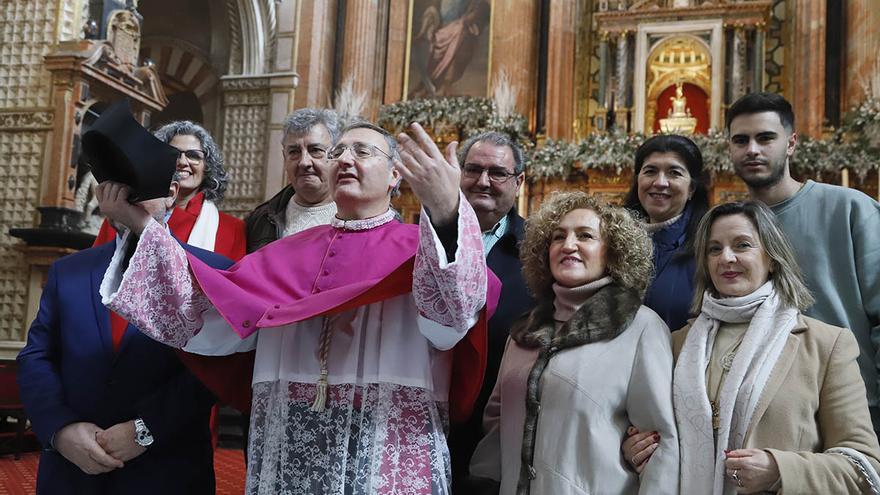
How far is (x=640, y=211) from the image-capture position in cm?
317

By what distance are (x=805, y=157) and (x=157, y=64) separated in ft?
30.3

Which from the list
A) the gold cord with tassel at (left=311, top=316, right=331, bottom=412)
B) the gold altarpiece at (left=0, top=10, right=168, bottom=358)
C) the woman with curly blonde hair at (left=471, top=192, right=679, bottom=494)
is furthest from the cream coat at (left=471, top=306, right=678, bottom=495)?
the gold altarpiece at (left=0, top=10, right=168, bottom=358)

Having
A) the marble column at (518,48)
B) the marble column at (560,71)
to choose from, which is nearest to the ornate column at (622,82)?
the marble column at (560,71)

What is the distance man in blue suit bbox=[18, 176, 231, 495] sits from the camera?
2.27m

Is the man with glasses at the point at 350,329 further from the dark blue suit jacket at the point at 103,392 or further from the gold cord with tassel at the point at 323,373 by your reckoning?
the dark blue suit jacket at the point at 103,392

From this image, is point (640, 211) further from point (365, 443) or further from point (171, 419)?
point (171, 419)

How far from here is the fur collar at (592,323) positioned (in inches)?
88.3

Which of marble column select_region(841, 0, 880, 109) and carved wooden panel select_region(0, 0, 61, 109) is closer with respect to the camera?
carved wooden panel select_region(0, 0, 61, 109)

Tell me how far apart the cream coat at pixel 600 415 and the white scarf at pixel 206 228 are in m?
1.37

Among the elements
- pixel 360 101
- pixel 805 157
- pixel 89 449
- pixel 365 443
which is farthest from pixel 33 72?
pixel 805 157

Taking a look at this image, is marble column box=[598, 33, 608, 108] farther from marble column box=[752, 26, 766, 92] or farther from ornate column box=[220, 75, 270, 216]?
ornate column box=[220, 75, 270, 216]

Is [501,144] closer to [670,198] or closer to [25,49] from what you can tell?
[670,198]

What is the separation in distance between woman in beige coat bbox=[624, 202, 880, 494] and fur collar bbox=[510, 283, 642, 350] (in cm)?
21

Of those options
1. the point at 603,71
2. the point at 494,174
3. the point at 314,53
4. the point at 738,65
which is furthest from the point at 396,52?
the point at 494,174
